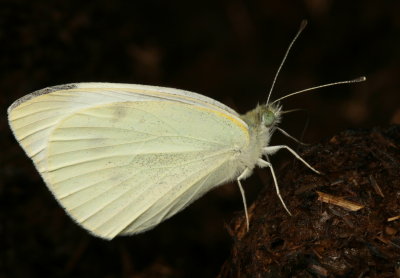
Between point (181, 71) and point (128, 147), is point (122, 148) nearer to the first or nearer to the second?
point (128, 147)

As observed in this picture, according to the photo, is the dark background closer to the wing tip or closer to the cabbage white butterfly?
the cabbage white butterfly

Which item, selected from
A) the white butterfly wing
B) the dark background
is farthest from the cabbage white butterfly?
the dark background

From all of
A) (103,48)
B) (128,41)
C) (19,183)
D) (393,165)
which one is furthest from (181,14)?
(393,165)

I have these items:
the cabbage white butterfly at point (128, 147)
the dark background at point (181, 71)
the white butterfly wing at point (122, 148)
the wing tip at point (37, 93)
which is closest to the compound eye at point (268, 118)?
the cabbage white butterfly at point (128, 147)

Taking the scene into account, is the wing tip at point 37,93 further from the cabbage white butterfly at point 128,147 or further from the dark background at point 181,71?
the dark background at point 181,71

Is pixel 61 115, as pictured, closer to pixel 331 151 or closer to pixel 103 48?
pixel 331 151
